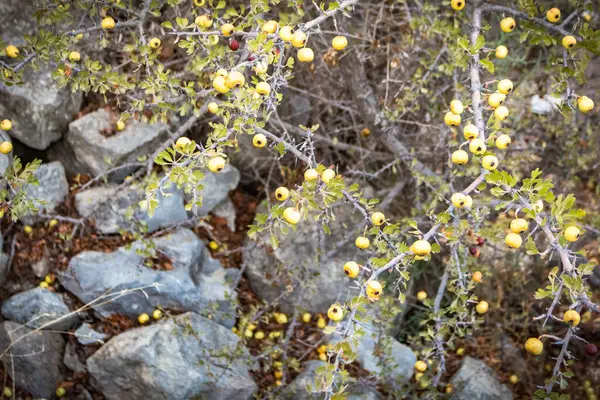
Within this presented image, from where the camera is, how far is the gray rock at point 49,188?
173 inches

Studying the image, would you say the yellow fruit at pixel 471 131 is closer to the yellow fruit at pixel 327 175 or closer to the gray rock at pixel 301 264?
the yellow fruit at pixel 327 175

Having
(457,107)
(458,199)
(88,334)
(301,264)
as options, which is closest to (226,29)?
(457,107)

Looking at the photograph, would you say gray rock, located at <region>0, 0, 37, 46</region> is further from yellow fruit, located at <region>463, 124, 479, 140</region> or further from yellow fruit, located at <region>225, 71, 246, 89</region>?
yellow fruit, located at <region>463, 124, 479, 140</region>

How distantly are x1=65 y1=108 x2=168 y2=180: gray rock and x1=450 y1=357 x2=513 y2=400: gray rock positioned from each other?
3187 millimetres

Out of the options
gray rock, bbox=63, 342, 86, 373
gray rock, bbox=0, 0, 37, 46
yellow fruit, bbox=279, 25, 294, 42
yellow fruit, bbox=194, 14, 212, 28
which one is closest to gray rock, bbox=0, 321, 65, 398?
gray rock, bbox=63, 342, 86, 373

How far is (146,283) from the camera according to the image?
4262 mm

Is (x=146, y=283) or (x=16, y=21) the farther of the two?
(x=16, y=21)

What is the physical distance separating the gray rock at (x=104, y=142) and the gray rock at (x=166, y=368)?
149cm

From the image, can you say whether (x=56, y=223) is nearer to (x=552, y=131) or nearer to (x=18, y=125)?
(x=18, y=125)

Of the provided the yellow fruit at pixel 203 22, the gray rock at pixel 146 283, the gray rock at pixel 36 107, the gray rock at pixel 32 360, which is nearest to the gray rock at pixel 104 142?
the gray rock at pixel 36 107

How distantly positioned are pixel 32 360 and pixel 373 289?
294 cm

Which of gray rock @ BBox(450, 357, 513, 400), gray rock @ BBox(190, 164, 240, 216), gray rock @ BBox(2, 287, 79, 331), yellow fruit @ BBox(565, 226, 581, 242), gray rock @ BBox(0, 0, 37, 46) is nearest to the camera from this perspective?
yellow fruit @ BBox(565, 226, 581, 242)

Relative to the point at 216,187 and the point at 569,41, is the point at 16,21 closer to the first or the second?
the point at 216,187

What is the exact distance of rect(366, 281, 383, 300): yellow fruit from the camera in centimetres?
233
